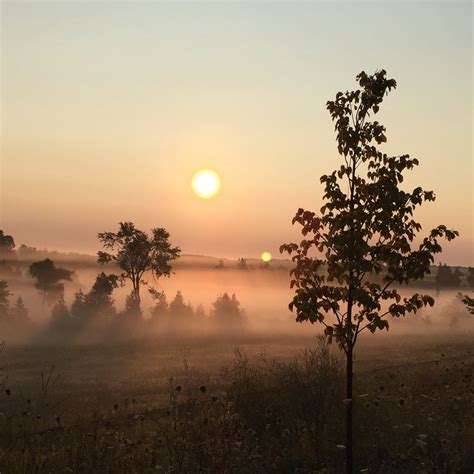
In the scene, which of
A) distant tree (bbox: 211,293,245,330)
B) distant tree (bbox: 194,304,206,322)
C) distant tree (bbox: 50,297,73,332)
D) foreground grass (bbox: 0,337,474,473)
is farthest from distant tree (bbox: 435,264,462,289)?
foreground grass (bbox: 0,337,474,473)

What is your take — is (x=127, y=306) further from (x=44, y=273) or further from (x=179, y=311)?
(x=44, y=273)

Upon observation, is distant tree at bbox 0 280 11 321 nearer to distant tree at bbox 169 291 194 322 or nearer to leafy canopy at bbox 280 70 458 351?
distant tree at bbox 169 291 194 322

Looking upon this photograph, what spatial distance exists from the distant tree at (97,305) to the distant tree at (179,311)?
8.39m

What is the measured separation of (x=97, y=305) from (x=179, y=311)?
11.6 metres

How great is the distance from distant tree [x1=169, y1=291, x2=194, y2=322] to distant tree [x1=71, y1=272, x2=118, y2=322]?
8.39 m

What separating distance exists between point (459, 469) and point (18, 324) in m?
69.1

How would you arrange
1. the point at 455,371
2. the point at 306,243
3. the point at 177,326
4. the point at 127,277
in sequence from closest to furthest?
the point at 306,243, the point at 455,371, the point at 127,277, the point at 177,326

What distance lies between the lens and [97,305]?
71312 mm

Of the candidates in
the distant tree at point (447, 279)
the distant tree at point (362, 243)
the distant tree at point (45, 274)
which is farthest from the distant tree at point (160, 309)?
the distant tree at point (447, 279)

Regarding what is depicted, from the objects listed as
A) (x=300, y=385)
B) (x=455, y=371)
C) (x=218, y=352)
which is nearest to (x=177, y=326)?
(x=218, y=352)

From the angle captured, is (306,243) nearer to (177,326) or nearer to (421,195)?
(421,195)

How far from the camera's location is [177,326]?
226 feet

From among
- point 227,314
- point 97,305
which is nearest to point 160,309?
point 97,305

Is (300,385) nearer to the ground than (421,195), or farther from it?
nearer to the ground
